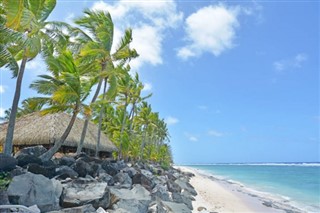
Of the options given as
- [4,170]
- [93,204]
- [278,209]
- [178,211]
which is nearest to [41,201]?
[93,204]

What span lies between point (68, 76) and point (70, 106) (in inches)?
45.4

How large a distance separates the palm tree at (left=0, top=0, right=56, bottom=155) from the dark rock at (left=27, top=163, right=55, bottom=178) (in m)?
2.46

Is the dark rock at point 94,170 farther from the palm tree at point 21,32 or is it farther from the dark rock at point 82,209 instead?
the dark rock at point 82,209

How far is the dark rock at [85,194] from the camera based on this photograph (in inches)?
255

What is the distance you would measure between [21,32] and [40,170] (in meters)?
4.37

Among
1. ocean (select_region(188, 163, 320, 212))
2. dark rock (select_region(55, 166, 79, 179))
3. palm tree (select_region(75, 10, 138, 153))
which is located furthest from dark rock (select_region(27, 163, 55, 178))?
ocean (select_region(188, 163, 320, 212))

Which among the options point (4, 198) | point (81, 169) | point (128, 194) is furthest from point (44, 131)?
point (4, 198)

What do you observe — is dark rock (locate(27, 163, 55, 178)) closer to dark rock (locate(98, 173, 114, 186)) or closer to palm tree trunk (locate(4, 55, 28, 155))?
dark rock (locate(98, 173, 114, 186))

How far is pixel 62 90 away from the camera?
10.3m

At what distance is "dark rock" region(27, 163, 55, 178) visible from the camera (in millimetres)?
7645

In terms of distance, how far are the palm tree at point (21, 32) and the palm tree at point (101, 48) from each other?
2.89 m

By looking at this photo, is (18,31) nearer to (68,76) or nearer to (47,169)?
(68,76)

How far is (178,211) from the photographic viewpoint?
8.94 meters

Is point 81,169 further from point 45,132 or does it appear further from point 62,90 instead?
point 45,132
